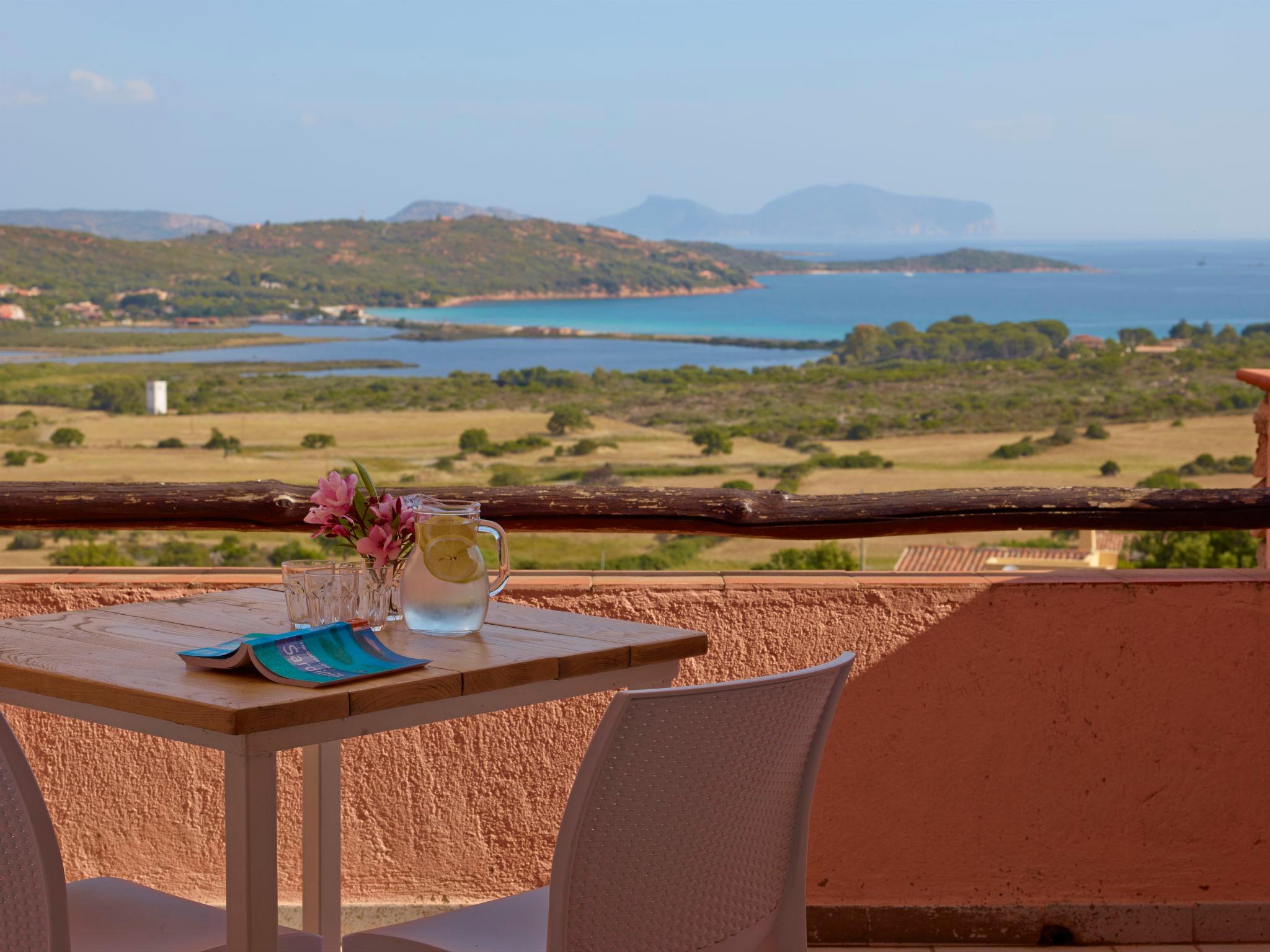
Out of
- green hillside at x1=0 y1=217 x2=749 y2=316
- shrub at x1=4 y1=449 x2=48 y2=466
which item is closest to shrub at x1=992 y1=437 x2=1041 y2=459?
shrub at x1=4 y1=449 x2=48 y2=466

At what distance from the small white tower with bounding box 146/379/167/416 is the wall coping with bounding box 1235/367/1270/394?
47.4 m

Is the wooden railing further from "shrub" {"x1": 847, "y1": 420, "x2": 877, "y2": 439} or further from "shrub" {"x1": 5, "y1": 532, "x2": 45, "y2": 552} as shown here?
"shrub" {"x1": 847, "y1": 420, "x2": 877, "y2": 439}

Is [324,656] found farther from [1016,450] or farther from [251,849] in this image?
[1016,450]

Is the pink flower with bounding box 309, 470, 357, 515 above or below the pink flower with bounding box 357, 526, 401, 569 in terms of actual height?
above

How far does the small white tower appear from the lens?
4678 centimetres

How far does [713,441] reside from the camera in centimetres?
4397

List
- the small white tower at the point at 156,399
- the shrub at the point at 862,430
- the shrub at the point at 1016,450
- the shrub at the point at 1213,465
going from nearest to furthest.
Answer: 1. the shrub at the point at 1213,465
2. the shrub at the point at 1016,450
3. the shrub at the point at 862,430
4. the small white tower at the point at 156,399

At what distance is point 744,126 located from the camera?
92.1m

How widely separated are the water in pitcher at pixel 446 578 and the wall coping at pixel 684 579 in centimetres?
69

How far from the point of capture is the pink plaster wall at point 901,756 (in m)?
2.35

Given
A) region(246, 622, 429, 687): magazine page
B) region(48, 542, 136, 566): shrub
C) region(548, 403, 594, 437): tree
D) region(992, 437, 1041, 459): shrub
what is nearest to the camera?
region(246, 622, 429, 687): magazine page

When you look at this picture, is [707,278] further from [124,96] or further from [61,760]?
[61,760]

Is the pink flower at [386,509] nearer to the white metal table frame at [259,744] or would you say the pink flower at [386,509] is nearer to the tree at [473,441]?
the white metal table frame at [259,744]

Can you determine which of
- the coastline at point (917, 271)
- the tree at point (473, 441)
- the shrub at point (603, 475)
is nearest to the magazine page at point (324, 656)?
the shrub at point (603, 475)
